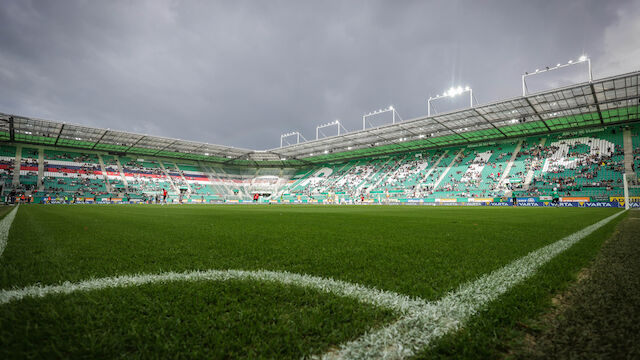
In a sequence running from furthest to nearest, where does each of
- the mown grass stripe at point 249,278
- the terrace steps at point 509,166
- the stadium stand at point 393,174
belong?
the terrace steps at point 509,166 < the stadium stand at point 393,174 < the mown grass stripe at point 249,278

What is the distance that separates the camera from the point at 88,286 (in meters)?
1.75

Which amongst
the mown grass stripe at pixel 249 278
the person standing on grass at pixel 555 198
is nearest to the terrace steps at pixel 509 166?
the person standing on grass at pixel 555 198

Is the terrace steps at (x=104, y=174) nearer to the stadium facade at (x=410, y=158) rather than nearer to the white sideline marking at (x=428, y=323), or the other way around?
the stadium facade at (x=410, y=158)

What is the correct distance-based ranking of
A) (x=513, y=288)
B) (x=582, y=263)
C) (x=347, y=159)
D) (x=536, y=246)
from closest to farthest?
(x=513, y=288) < (x=582, y=263) < (x=536, y=246) < (x=347, y=159)

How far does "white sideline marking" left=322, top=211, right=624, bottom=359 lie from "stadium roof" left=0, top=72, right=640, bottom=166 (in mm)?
27477

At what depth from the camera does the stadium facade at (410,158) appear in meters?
24.2

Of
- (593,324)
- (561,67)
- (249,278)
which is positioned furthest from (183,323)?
(561,67)

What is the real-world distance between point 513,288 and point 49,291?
2.87m

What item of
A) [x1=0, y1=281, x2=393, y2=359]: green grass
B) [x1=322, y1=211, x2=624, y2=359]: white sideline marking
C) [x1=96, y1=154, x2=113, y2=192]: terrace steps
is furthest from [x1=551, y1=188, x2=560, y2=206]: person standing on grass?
[x1=96, y1=154, x2=113, y2=192]: terrace steps

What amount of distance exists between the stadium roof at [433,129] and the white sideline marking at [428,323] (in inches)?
1082

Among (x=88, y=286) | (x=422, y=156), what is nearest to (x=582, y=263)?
(x=88, y=286)

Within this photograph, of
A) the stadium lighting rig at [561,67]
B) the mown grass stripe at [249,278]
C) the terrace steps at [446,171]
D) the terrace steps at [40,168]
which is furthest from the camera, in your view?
the terrace steps at [446,171]

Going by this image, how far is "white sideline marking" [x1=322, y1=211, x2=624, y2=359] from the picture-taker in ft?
3.27

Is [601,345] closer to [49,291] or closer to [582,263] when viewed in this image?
[582,263]
